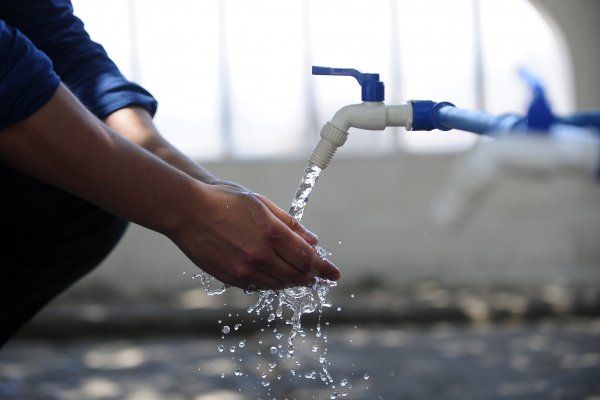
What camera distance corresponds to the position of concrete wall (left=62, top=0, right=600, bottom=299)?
5.90 m

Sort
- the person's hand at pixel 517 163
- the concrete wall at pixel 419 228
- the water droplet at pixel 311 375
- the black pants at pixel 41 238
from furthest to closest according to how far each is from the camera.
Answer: the concrete wall at pixel 419 228
the water droplet at pixel 311 375
the black pants at pixel 41 238
the person's hand at pixel 517 163

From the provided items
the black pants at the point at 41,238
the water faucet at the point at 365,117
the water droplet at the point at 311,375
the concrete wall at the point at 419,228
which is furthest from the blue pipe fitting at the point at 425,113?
→ the concrete wall at the point at 419,228

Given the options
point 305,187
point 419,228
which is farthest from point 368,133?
point 305,187

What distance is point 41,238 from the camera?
188 centimetres

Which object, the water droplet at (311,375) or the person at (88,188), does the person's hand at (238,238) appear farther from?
the water droplet at (311,375)

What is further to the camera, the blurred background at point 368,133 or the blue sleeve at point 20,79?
the blurred background at point 368,133

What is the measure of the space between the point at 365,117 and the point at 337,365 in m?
2.82

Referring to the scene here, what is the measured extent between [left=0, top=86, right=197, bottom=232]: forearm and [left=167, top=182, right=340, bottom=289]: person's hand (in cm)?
3

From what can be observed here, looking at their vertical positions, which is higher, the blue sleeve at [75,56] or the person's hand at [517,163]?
the blue sleeve at [75,56]

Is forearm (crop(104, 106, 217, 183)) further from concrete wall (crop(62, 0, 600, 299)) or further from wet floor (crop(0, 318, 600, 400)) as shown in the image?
concrete wall (crop(62, 0, 600, 299))

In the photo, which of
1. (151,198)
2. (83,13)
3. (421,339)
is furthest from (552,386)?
(83,13)

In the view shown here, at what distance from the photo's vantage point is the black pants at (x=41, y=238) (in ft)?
5.96

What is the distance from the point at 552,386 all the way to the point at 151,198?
2587mm

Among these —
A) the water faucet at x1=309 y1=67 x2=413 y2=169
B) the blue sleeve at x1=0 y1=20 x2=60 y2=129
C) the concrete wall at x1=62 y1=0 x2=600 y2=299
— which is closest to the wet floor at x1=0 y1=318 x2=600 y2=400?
the concrete wall at x1=62 y1=0 x2=600 y2=299
